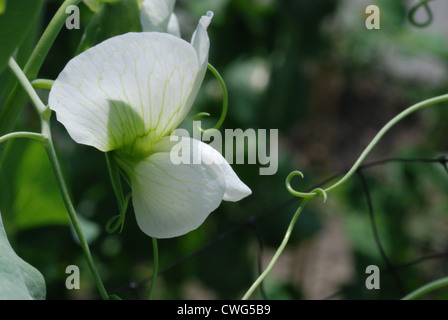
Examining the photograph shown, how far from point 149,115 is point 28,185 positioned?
1.10 ft

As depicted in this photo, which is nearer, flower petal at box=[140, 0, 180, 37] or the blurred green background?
flower petal at box=[140, 0, 180, 37]

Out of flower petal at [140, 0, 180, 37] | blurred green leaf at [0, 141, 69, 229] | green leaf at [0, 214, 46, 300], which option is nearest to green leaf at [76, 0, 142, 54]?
flower petal at [140, 0, 180, 37]

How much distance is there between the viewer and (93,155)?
91cm

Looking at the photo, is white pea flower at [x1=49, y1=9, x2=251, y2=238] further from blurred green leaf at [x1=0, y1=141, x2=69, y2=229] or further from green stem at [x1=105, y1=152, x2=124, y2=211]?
blurred green leaf at [x1=0, y1=141, x2=69, y2=229]

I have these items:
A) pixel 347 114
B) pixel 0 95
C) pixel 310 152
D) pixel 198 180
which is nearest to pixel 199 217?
pixel 198 180

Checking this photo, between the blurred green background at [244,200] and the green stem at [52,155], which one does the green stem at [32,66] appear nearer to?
the green stem at [52,155]

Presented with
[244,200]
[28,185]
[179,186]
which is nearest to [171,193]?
[179,186]

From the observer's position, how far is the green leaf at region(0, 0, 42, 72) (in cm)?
26

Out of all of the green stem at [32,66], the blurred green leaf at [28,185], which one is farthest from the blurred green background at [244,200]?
the green stem at [32,66]

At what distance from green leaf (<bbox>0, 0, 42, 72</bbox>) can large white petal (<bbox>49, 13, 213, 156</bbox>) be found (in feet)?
0.11

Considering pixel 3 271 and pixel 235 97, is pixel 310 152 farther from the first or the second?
pixel 3 271

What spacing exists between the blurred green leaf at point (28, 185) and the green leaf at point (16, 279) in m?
0.28

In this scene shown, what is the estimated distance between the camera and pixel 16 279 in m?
0.26
